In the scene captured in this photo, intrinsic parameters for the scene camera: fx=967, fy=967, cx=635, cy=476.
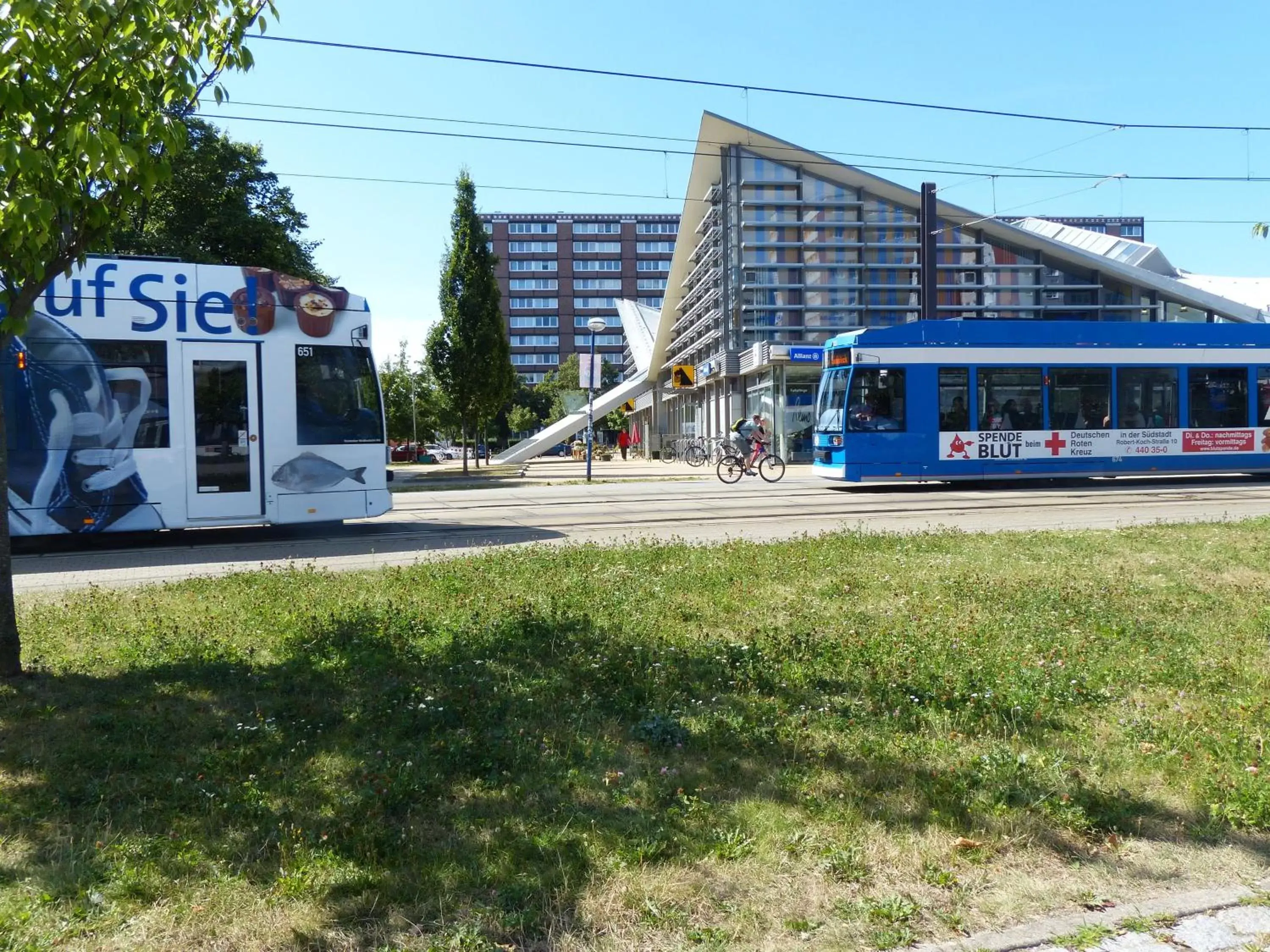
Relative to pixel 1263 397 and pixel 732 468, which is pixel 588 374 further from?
pixel 1263 397

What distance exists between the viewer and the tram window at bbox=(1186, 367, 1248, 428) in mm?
21500

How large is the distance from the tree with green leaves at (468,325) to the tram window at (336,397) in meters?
20.5

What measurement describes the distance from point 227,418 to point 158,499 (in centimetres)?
129

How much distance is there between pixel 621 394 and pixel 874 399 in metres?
40.3

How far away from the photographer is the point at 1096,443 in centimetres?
2092

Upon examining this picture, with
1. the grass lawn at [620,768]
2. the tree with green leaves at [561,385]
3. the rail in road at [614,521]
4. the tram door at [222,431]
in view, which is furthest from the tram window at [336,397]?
the tree with green leaves at [561,385]

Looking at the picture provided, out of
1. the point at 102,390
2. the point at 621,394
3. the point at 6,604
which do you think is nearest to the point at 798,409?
the point at 621,394

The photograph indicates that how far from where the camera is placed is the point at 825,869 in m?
3.42

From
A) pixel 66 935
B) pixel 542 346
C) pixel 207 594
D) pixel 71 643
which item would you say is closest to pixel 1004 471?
pixel 207 594

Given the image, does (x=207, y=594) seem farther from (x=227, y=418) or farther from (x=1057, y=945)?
(x=1057, y=945)

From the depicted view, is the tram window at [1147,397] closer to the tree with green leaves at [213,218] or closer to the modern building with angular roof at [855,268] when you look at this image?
the modern building with angular roof at [855,268]

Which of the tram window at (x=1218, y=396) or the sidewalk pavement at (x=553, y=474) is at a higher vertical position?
the tram window at (x=1218, y=396)

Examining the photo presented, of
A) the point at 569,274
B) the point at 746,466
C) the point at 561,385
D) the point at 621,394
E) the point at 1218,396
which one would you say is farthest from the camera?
the point at 569,274

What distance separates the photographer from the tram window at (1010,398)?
20.4 meters
